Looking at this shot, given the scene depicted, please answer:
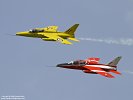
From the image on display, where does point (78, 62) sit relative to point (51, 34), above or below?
below

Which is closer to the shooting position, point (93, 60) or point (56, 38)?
point (93, 60)

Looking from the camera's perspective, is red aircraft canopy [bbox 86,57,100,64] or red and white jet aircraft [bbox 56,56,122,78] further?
red aircraft canopy [bbox 86,57,100,64]

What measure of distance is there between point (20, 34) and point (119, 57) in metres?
26.8

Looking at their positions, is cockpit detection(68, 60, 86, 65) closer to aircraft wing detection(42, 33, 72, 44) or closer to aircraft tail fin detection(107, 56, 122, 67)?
aircraft tail fin detection(107, 56, 122, 67)

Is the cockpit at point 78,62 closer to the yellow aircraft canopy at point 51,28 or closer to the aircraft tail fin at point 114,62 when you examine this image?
the aircraft tail fin at point 114,62

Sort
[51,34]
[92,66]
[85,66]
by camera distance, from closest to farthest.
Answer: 1. [92,66]
2. [85,66]
3. [51,34]

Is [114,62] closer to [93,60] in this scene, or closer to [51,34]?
[93,60]

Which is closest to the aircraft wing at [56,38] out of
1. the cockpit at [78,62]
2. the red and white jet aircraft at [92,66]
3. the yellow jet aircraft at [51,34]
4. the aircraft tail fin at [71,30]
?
the yellow jet aircraft at [51,34]

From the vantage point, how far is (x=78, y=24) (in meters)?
155

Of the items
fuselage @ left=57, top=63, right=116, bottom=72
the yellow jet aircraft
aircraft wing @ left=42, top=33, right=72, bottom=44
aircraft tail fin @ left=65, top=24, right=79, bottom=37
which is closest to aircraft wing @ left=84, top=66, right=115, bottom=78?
fuselage @ left=57, top=63, right=116, bottom=72

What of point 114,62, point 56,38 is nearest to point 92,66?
point 114,62

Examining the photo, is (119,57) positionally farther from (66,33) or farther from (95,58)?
(66,33)

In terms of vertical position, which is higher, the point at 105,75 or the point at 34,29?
the point at 34,29

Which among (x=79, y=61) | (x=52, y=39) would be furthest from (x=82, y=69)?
(x=52, y=39)
